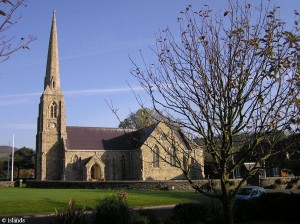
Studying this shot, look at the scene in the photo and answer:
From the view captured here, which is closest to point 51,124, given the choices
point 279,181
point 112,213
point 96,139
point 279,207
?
point 96,139

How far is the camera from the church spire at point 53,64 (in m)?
63.3

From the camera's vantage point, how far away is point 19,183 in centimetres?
5272

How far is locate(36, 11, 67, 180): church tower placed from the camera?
57.7 metres

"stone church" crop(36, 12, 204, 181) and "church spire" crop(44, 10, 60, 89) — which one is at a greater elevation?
"church spire" crop(44, 10, 60, 89)

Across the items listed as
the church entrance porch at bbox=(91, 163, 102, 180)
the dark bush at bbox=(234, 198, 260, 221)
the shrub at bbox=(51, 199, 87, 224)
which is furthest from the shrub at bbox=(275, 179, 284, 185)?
the shrub at bbox=(51, 199, 87, 224)

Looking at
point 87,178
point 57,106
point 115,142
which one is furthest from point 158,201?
point 57,106

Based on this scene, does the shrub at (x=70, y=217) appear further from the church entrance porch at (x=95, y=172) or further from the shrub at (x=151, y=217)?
the church entrance porch at (x=95, y=172)

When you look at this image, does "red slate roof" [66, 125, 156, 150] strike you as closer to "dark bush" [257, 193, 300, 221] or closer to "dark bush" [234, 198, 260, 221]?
"dark bush" [257, 193, 300, 221]

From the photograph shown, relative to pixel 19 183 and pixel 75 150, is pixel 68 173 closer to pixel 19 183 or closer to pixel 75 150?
pixel 75 150

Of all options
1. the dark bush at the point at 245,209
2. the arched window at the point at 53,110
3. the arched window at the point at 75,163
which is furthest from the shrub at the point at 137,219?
A: the arched window at the point at 53,110

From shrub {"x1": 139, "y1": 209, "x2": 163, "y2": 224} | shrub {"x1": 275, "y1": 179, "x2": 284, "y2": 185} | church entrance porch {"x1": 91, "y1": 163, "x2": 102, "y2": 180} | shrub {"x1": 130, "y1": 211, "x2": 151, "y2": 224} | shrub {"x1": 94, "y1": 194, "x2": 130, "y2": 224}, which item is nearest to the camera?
shrub {"x1": 94, "y1": 194, "x2": 130, "y2": 224}

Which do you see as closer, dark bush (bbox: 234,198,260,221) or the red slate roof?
dark bush (bbox: 234,198,260,221)

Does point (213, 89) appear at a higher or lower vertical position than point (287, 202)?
higher

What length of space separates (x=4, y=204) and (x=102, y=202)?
1201cm
